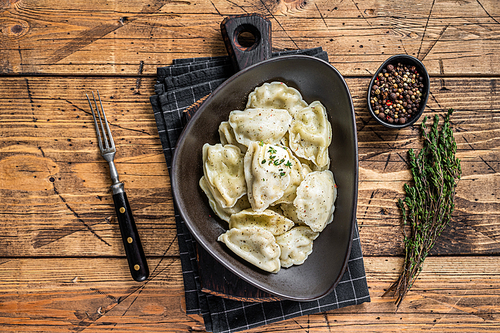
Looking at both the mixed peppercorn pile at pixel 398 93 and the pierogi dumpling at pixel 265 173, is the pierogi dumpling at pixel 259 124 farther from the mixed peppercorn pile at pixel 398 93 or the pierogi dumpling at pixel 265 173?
the mixed peppercorn pile at pixel 398 93

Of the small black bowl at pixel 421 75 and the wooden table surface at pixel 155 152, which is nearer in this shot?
the small black bowl at pixel 421 75

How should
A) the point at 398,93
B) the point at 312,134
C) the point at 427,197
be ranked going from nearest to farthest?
the point at 312,134
the point at 398,93
the point at 427,197

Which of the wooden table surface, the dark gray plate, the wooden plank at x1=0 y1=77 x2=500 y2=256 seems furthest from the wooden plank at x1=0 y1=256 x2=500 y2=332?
the dark gray plate

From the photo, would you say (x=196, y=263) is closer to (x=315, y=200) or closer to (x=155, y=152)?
(x=155, y=152)

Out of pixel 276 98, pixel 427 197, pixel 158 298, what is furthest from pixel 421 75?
pixel 158 298

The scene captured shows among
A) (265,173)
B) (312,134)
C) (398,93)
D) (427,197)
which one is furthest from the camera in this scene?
(427,197)

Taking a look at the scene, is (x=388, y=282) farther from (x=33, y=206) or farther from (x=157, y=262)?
(x=33, y=206)

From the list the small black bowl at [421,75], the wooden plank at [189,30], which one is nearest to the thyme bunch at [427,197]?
the small black bowl at [421,75]
